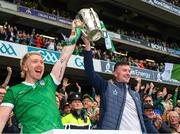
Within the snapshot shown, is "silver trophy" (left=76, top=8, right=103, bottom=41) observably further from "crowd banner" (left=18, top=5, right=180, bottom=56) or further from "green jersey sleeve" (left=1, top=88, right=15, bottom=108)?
"crowd banner" (left=18, top=5, right=180, bottom=56)

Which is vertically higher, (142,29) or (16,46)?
(142,29)

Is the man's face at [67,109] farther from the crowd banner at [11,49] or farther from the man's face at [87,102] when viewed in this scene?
the crowd banner at [11,49]

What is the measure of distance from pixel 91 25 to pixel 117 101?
841 mm

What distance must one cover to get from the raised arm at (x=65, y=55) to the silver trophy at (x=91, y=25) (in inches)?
3.1

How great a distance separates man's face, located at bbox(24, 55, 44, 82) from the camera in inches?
120

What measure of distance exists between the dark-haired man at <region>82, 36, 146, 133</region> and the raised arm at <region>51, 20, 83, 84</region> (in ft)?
0.73

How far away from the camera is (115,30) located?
25500 millimetres

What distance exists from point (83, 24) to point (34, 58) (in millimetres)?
789

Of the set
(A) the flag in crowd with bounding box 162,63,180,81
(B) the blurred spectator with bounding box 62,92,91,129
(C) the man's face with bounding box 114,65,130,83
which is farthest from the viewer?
(A) the flag in crowd with bounding box 162,63,180,81

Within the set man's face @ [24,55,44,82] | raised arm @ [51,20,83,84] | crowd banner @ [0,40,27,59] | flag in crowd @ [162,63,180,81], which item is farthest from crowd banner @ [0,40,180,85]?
man's face @ [24,55,44,82]

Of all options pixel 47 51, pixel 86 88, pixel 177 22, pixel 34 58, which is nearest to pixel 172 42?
pixel 177 22

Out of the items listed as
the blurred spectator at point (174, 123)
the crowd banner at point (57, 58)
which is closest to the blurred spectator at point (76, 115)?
the blurred spectator at point (174, 123)

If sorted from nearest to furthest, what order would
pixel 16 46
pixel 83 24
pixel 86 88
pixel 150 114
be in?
1. pixel 83 24
2. pixel 150 114
3. pixel 16 46
4. pixel 86 88

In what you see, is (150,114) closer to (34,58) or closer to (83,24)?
(83,24)
